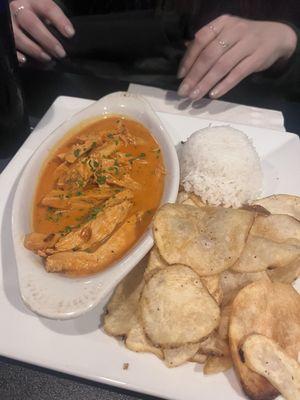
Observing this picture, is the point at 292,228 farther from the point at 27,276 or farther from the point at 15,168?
the point at 15,168

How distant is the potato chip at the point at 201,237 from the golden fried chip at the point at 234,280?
75 millimetres

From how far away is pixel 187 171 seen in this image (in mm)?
1666

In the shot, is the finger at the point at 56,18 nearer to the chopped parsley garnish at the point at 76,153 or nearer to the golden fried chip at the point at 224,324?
the chopped parsley garnish at the point at 76,153

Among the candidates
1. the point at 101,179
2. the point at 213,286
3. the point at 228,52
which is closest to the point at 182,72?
the point at 228,52

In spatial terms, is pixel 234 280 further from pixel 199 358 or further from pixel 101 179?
pixel 101 179

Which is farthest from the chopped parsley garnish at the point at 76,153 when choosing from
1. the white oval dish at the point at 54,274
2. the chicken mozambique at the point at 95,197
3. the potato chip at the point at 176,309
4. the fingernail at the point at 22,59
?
the fingernail at the point at 22,59

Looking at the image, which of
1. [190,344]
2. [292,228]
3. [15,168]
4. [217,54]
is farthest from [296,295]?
[217,54]

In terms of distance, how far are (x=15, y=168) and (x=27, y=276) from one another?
590 mm

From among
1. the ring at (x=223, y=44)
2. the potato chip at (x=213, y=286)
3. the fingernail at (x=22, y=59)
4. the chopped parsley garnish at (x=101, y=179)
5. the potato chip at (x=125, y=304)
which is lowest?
the potato chip at (x=125, y=304)

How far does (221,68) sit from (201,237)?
1.06 meters

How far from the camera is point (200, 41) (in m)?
2.00

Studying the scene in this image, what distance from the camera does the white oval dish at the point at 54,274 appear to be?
3.44ft

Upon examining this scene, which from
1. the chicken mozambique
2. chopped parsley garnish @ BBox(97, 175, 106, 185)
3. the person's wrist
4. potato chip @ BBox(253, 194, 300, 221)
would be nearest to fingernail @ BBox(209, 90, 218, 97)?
the chicken mozambique

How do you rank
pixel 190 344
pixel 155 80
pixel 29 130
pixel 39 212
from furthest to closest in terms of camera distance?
pixel 155 80 < pixel 29 130 < pixel 39 212 < pixel 190 344
